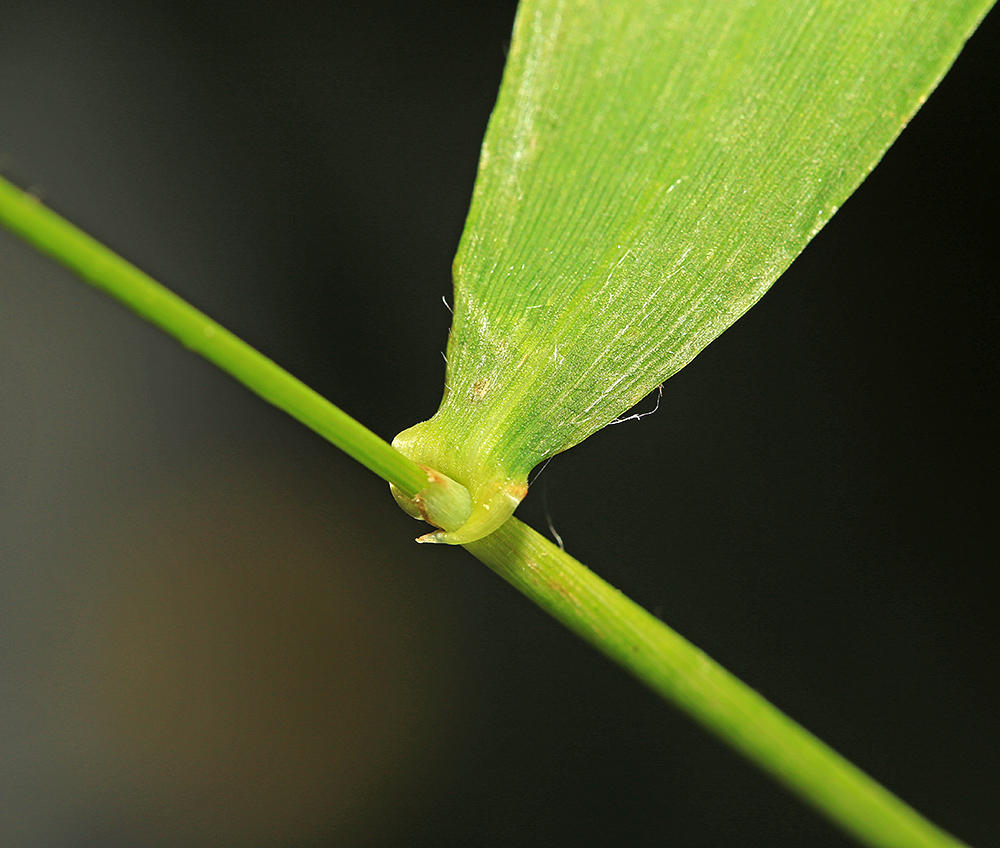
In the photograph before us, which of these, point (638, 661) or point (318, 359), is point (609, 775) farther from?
point (638, 661)

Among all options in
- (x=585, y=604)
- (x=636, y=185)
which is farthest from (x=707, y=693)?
(x=636, y=185)

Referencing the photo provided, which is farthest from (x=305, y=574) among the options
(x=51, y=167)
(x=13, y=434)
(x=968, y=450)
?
(x=968, y=450)

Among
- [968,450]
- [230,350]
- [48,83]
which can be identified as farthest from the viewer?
[968,450]

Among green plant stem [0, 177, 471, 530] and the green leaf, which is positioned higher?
the green leaf

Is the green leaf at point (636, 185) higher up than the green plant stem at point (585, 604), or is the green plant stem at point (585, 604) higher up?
the green leaf at point (636, 185)
